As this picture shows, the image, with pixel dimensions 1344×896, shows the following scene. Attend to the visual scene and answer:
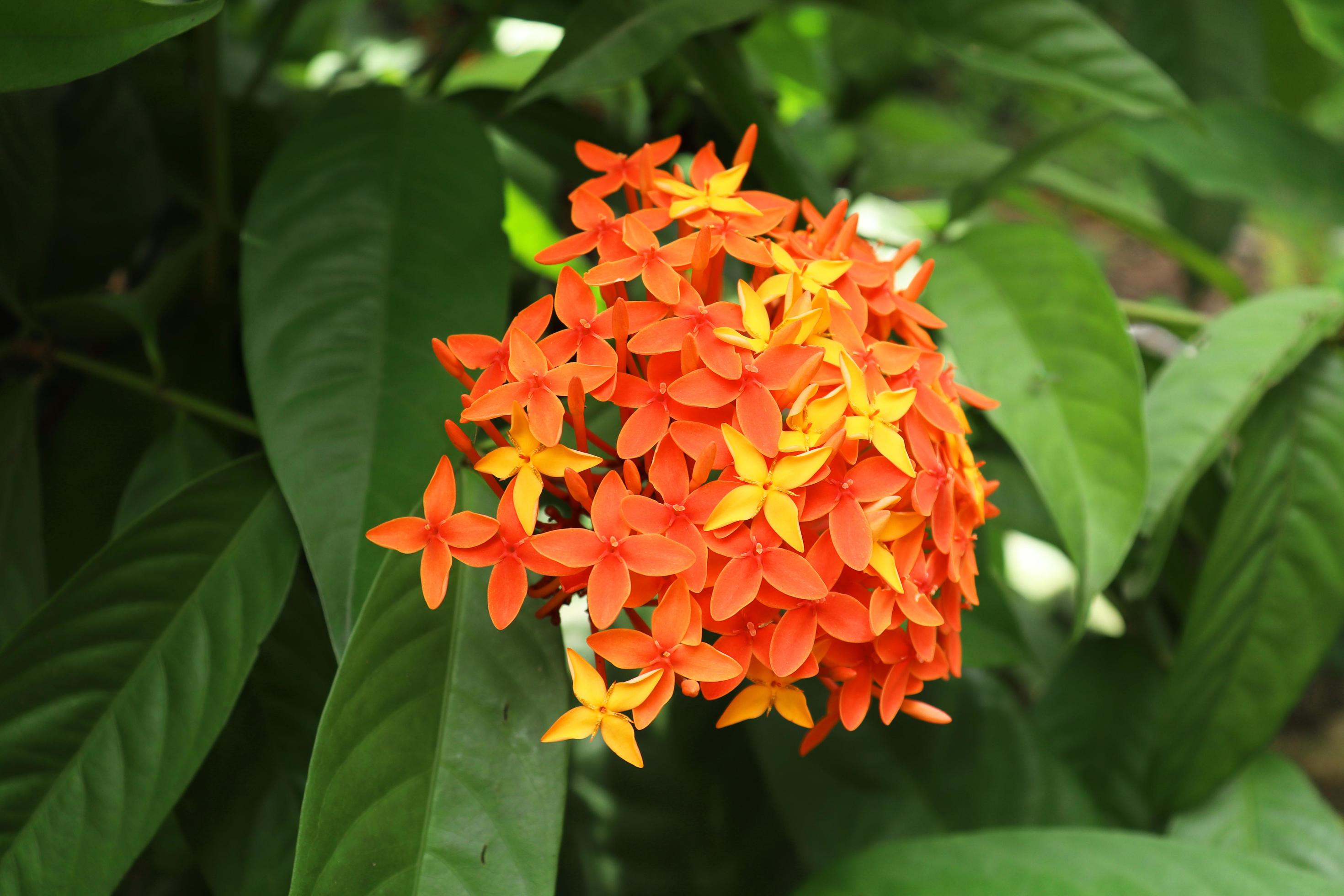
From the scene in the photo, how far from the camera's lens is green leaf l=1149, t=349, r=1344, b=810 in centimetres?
67

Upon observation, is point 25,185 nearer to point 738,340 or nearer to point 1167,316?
point 738,340

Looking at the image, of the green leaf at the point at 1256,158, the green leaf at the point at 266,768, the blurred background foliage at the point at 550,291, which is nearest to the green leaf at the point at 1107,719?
the blurred background foliage at the point at 550,291

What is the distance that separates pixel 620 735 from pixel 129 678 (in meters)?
0.27

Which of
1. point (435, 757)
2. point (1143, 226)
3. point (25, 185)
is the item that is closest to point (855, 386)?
point (435, 757)

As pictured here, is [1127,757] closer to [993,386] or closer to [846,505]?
[993,386]

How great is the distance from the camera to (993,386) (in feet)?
2.00

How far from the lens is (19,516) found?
1.81 ft

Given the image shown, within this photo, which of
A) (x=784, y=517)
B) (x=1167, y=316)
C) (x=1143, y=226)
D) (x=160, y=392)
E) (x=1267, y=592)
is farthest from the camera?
(x=1143, y=226)

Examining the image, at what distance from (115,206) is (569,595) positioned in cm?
54

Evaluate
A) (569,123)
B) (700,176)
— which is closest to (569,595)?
(700,176)

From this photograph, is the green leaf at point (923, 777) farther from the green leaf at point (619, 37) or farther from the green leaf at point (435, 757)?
the green leaf at point (619, 37)

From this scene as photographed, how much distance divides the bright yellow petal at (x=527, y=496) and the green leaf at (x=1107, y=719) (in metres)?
0.60

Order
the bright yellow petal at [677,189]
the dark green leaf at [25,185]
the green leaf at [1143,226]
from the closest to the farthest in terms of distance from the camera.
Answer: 1. the bright yellow petal at [677,189]
2. the dark green leaf at [25,185]
3. the green leaf at [1143,226]

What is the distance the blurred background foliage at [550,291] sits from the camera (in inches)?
19.7
